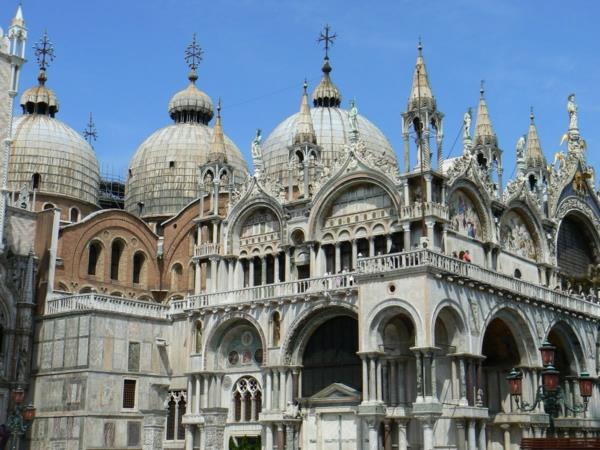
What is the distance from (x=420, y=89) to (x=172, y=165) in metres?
25.5

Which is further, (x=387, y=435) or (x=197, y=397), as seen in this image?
(x=197, y=397)

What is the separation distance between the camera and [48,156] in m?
53.4

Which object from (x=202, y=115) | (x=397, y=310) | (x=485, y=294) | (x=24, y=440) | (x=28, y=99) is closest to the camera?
(x=397, y=310)

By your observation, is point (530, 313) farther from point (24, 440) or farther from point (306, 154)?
point (24, 440)

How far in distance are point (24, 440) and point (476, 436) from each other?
19.1m

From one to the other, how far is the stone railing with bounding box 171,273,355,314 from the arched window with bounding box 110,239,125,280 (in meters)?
8.94

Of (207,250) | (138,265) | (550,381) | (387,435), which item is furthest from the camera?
(138,265)

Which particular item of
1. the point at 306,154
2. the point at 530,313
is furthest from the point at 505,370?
the point at 306,154

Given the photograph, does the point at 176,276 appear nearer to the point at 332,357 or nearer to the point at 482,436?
the point at 332,357

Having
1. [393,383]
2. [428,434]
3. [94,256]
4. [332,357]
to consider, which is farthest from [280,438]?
[94,256]

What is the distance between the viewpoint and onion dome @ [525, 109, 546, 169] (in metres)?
44.0

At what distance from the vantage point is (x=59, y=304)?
3978 cm

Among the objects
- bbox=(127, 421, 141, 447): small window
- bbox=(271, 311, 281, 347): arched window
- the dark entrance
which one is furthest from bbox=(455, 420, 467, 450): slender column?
bbox=(127, 421, 141, 447): small window

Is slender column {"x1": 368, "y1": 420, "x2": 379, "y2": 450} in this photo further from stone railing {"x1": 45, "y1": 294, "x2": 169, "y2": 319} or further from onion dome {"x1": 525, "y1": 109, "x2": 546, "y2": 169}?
onion dome {"x1": 525, "y1": 109, "x2": 546, "y2": 169}
